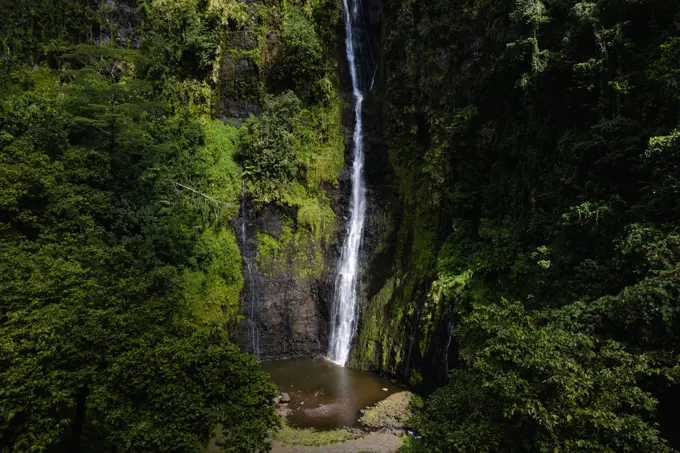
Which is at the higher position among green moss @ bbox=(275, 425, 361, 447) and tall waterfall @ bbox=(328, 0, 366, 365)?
tall waterfall @ bbox=(328, 0, 366, 365)

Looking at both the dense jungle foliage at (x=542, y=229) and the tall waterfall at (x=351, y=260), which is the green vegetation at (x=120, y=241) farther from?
the dense jungle foliage at (x=542, y=229)

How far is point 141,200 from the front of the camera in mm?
17344

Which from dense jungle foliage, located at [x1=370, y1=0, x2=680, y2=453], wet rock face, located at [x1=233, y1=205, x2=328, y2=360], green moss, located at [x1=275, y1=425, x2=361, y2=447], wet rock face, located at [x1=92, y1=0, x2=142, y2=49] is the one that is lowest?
green moss, located at [x1=275, y1=425, x2=361, y2=447]

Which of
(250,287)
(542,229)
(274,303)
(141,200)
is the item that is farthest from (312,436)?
(141,200)

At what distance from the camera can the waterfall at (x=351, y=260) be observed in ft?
64.9

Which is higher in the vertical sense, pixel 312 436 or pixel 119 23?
pixel 119 23

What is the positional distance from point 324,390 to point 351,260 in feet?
23.1

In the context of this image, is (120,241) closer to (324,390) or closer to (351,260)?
(324,390)

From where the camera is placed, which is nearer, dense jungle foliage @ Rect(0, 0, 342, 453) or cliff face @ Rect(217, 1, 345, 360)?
dense jungle foliage @ Rect(0, 0, 342, 453)

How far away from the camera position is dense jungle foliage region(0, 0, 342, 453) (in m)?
8.40

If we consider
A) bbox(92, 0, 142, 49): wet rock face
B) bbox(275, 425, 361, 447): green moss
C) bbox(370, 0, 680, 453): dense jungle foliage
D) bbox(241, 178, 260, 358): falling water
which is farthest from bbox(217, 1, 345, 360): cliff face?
bbox(275, 425, 361, 447): green moss

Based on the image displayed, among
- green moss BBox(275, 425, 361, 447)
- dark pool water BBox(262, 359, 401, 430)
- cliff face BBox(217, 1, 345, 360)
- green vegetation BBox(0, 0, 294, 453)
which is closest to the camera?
green vegetation BBox(0, 0, 294, 453)

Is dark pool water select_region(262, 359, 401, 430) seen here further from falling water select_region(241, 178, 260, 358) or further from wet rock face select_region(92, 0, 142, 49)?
wet rock face select_region(92, 0, 142, 49)

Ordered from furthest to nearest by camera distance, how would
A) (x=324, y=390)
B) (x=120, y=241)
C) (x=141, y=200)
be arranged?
1. (x=141, y=200)
2. (x=324, y=390)
3. (x=120, y=241)
